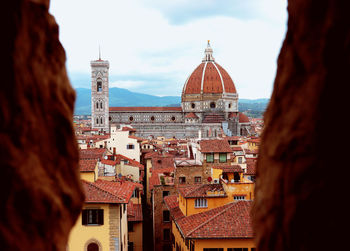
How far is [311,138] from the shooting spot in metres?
2.40

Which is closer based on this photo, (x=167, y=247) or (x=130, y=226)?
(x=130, y=226)

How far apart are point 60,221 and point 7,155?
0.58 metres

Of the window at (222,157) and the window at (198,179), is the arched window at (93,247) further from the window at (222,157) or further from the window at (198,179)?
the window at (222,157)

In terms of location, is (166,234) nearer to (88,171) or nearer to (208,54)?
(88,171)

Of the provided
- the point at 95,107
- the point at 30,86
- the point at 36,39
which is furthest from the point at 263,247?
the point at 95,107

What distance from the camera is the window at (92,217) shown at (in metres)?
14.8

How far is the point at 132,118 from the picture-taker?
108 meters

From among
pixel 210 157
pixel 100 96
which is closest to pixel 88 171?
pixel 210 157

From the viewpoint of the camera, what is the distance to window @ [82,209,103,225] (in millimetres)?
14773

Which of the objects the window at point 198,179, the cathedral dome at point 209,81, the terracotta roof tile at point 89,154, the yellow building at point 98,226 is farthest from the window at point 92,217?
the cathedral dome at point 209,81

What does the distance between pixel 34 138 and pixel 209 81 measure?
116 m

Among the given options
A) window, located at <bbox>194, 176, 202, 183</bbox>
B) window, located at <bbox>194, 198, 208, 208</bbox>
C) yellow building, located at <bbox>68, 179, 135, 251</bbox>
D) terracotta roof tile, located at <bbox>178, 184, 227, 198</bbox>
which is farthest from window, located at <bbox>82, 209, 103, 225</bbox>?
window, located at <bbox>194, 176, 202, 183</bbox>

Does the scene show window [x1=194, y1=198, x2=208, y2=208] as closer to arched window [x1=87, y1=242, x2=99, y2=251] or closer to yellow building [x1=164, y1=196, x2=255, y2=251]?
yellow building [x1=164, y1=196, x2=255, y2=251]

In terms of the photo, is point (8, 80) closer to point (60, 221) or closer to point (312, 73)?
point (60, 221)
